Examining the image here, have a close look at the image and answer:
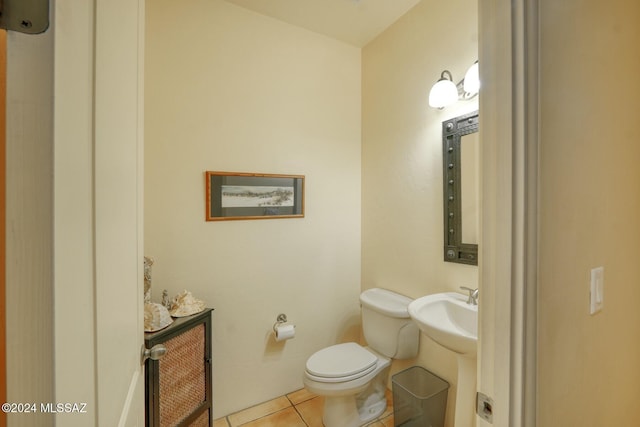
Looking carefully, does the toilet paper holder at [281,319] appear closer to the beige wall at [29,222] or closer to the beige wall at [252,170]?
the beige wall at [252,170]

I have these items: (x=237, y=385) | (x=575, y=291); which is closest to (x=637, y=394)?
(x=575, y=291)

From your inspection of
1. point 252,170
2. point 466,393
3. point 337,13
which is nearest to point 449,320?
point 466,393

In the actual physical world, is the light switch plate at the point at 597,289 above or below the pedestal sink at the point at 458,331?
above

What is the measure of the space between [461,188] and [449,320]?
28.0 inches

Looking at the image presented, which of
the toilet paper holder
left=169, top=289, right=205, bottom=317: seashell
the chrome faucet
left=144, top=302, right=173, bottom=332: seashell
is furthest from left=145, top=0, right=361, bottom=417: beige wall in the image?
the chrome faucet

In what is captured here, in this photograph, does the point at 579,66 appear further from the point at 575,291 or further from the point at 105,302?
the point at 105,302

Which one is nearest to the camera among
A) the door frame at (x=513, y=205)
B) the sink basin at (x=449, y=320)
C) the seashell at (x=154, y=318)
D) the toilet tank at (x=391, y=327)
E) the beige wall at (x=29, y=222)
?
the beige wall at (x=29, y=222)

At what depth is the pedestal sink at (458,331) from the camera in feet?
3.79

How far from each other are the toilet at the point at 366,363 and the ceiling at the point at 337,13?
1.91 meters

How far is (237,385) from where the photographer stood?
1.84m

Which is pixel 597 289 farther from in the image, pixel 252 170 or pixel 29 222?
pixel 252 170

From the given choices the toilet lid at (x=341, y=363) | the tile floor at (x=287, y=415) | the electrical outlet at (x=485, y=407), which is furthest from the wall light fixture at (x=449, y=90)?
the tile floor at (x=287, y=415)

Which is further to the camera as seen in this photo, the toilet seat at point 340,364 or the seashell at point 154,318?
the toilet seat at point 340,364

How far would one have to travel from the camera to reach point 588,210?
66cm
